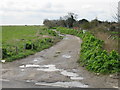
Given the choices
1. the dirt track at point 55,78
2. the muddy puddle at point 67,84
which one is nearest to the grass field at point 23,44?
the dirt track at point 55,78

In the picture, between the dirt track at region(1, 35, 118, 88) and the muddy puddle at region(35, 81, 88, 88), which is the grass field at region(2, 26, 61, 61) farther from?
the muddy puddle at region(35, 81, 88, 88)

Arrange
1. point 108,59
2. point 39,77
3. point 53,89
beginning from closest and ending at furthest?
point 53,89 < point 39,77 < point 108,59

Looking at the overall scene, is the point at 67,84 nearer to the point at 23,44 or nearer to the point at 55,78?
the point at 55,78

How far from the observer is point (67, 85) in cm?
833

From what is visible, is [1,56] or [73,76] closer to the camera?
[73,76]

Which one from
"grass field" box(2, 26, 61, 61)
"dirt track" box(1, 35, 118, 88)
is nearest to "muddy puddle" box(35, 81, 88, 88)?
"dirt track" box(1, 35, 118, 88)

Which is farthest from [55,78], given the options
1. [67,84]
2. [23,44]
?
[23,44]

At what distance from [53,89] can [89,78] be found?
251 centimetres

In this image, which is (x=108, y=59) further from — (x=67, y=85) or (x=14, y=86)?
(x=14, y=86)

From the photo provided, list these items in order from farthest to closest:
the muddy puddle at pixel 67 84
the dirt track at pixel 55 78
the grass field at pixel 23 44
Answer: the grass field at pixel 23 44 → the dirt track at pixel 55 78 → the muddy puddle at pixel 67 84

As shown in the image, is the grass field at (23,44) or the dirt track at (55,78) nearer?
the dirt track at (55,78)

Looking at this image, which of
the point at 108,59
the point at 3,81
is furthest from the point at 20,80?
the point at 108,59

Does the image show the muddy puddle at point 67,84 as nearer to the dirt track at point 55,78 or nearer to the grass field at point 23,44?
the dirt track at point 55,78

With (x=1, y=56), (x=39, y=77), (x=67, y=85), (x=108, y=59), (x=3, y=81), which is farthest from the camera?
(x=1, y=56)
